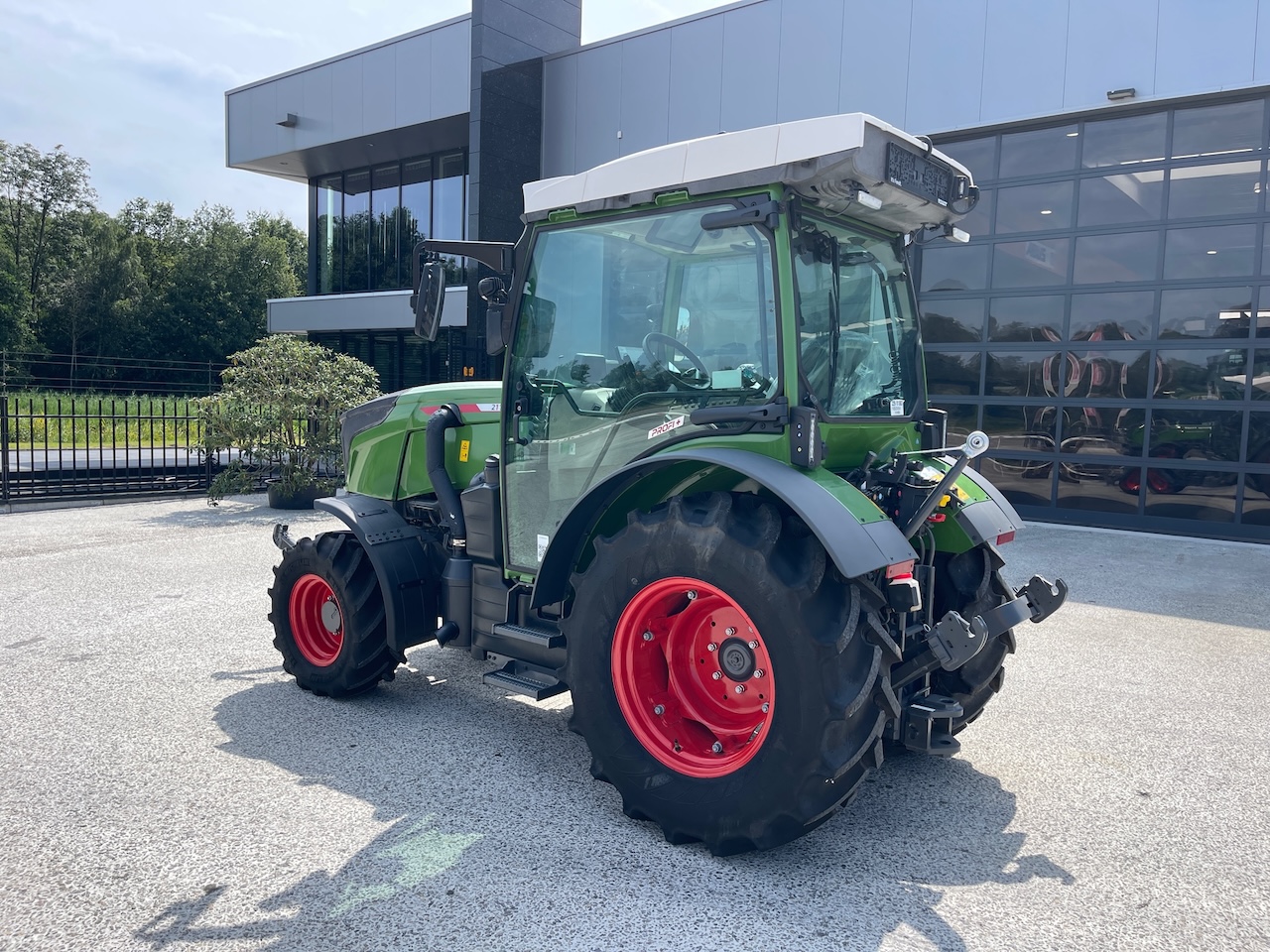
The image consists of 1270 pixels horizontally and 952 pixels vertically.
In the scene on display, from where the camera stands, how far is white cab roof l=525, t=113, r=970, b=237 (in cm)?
300

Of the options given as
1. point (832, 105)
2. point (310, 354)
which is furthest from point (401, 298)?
point (832, 105)

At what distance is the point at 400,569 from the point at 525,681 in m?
0.96

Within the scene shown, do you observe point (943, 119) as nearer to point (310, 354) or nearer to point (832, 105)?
point (832, 105)

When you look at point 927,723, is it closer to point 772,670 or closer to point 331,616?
point 772,670

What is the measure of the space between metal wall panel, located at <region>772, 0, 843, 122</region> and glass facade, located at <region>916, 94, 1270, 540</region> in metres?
1.88

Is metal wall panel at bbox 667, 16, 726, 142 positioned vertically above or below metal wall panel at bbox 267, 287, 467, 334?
above

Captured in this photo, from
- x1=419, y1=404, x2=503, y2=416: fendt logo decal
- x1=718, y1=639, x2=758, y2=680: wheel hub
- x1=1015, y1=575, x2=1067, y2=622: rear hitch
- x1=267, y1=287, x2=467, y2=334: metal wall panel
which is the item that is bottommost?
x1=718, y1=639, x2=758, y2=680: wheel hub

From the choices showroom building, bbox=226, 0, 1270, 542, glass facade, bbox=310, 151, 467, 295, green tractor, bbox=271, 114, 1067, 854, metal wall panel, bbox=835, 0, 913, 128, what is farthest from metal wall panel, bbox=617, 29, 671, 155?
green tractor, bbox=271, 114, 1067, 854

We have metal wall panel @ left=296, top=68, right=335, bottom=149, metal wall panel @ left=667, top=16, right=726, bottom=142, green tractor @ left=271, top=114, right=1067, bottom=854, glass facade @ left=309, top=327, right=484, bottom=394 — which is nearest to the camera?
green tractor @ left=271, top=114, right=1067, bottom=854

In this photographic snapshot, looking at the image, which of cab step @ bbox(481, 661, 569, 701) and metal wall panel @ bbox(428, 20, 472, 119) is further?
metal wall panel @ bbox(428, 20, 472, 119)

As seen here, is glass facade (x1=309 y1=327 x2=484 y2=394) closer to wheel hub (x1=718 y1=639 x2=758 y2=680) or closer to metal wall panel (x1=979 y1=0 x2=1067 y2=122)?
metal wall panel (x1=979 y1=0 x2=1067 y2=122)

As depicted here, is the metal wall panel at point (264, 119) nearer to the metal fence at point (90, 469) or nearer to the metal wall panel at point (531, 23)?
the metal wall panel at point (531, 23)

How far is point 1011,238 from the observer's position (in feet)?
36.6

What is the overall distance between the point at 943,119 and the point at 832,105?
1.37 m
